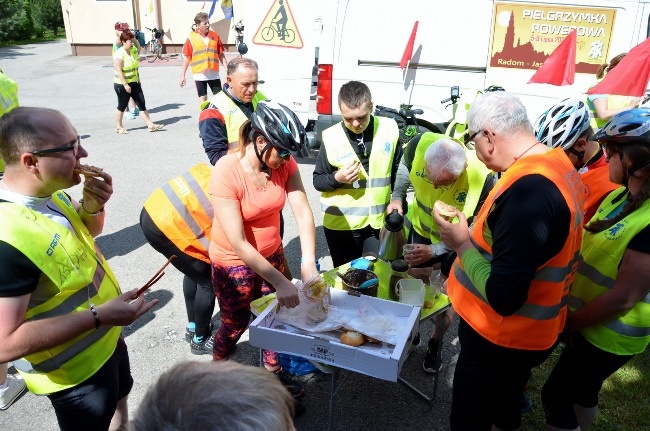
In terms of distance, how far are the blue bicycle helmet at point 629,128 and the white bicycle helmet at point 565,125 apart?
1.02 feet

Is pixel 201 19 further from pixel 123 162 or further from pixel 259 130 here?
pixel 259 130

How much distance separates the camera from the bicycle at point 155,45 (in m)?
19.1

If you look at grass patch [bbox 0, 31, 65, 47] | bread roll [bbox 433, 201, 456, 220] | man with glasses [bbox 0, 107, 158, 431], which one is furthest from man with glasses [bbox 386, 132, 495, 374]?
grass patch [bbox 0, 31, 65, 47]

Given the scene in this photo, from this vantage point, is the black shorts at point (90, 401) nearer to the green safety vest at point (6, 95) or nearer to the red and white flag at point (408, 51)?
the green safety vest at point (6, 95)

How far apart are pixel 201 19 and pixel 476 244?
892cm

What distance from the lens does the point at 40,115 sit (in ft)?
6.30

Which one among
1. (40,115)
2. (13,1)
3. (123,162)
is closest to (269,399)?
(40,115)

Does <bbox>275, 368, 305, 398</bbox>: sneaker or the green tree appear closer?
<bbox>275, 368, 305, 398</bbox>: sneaker

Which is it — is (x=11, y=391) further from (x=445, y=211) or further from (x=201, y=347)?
(x=445, y=211)

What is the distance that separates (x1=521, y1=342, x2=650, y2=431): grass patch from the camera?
3.12 m

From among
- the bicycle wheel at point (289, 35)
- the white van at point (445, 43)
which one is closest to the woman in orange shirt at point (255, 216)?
the white van at point (445, 43)

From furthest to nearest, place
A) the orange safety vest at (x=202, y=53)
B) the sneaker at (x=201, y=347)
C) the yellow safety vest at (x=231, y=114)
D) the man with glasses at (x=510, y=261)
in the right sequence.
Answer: the orange safety vest at (x=202, y=53)
the yellow safety vest at (x=231, y=114)
the sneaker at (x=201, y=347)
the man with glasses at (x=510, y=261)

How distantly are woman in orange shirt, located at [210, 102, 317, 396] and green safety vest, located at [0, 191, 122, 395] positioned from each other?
2.27ft

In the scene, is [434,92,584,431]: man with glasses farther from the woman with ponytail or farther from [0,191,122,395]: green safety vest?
[0,191,122,395]: green safety vest
